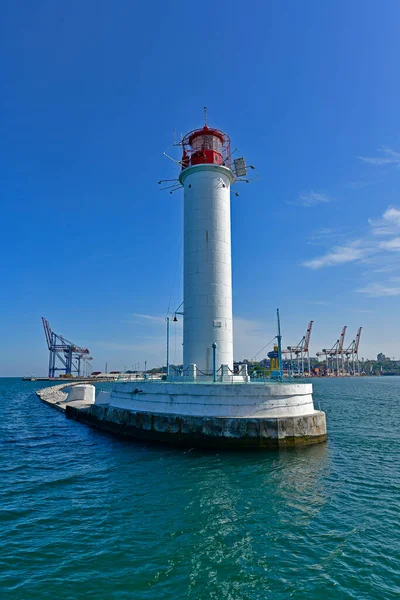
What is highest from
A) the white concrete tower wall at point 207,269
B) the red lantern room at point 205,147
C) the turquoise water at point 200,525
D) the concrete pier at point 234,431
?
the red lantern room at point 205,147

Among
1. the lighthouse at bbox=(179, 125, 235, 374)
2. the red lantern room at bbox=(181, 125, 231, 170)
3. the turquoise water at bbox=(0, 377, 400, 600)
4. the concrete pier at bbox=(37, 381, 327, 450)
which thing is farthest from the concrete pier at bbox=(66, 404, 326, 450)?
the red lantern room at bbox=(181, 125, 231, 170)

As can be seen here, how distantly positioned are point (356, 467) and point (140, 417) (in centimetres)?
1022

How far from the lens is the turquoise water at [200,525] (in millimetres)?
6855

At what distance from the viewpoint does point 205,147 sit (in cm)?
2377

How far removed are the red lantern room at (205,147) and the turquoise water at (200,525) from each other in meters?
16.7

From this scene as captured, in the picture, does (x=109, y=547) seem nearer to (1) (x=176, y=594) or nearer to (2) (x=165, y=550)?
(2) (x=165, y=550)

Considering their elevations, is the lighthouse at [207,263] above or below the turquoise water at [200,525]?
above

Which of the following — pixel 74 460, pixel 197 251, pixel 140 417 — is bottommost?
pixel 74 460

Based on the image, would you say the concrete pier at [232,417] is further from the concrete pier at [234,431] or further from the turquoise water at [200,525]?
the turquoise water at [200,525]

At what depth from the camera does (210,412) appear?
55.8ft

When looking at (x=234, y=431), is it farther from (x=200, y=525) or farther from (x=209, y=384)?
(x=200, y=525)

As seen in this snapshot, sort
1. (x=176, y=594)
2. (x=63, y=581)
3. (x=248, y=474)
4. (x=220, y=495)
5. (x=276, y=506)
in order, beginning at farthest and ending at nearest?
(x=248, y=474) < (x=220, y=495) < (x=276, y=506) < (x=63, y=581) < (x=176, y=594)

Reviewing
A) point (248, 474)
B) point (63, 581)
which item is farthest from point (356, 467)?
point (63, 581)

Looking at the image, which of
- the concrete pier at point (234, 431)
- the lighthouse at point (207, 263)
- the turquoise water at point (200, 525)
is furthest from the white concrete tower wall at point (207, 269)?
the turquoise water at point (200, 525)
